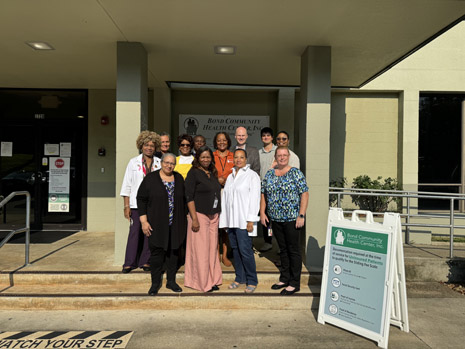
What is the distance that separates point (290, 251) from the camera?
385 centimetres

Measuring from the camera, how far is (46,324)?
3.47 metres

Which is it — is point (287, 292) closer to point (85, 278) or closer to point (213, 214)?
point (213, 214)

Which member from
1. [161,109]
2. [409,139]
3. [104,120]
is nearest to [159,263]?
[161,109]

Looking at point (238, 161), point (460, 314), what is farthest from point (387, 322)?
point (238, 161)

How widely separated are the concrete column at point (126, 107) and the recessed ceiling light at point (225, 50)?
1.09 m

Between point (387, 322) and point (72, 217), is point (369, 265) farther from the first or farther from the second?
point (72, 217)

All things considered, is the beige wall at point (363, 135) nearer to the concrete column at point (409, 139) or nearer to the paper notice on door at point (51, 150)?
the concrete column at point (409, 139)

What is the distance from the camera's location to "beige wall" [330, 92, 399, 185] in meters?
8.05

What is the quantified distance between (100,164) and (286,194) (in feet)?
16.3

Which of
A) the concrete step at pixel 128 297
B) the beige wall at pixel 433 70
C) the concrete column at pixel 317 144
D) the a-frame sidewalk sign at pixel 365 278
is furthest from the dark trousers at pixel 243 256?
the beige wall at pixel 433 70

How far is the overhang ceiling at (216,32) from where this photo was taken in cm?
372

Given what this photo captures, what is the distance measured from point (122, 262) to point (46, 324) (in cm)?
129

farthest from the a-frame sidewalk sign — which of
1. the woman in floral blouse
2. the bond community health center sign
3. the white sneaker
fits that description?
the bond community health center sign

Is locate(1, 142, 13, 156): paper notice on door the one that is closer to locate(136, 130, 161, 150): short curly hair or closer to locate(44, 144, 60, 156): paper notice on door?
locate(44, 144, 60, 156): paper notice on door
